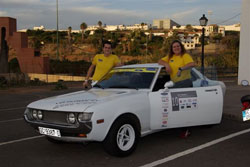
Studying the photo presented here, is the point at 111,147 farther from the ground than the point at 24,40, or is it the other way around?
the point at 24,40

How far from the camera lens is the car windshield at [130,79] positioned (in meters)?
5.64

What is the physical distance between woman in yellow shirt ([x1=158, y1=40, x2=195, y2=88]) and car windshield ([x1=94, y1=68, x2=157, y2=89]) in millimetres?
435

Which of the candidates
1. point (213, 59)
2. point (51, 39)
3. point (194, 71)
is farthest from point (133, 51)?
point (194, 71)

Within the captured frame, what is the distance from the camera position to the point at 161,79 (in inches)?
230

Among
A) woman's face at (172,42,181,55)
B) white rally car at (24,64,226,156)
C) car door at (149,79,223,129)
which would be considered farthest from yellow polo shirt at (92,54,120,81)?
car door at (149,79,223,129)

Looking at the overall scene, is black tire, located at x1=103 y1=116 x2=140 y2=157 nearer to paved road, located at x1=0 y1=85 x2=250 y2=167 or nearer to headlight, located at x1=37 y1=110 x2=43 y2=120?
paved road, located at x1=0 y1=85 x2=250 y2=167

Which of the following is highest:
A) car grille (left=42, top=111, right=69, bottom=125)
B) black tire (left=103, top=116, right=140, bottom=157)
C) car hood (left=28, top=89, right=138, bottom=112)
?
car hood (left=28, top=89, right=138, bottom=112)

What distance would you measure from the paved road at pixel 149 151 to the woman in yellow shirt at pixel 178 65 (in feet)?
3.73

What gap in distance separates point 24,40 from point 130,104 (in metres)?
26.6

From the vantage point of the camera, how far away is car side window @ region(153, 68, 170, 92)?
561cm

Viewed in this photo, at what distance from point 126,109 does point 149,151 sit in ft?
3.21

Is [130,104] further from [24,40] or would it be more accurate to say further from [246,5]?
[24,40]

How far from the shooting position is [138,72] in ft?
19.3

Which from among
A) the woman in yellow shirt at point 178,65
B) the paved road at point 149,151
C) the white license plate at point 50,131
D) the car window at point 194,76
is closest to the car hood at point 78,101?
the white license plate at point 50,131
